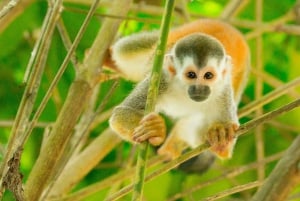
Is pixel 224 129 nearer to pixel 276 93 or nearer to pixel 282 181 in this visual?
pixel 276 93

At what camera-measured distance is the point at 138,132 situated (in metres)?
2.07

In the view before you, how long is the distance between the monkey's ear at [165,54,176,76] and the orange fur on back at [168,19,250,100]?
343 mm

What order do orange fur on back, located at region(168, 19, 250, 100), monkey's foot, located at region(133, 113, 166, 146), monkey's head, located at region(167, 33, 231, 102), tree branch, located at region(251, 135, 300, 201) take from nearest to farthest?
tree branch, located at region(251, 135, 300, 201), monkey's foot, located at region(133, 113, 166, 146), monkey's head, located at region(167, 33, 231, 102), orange fur on back, located at region(168, 19, 250, 100)

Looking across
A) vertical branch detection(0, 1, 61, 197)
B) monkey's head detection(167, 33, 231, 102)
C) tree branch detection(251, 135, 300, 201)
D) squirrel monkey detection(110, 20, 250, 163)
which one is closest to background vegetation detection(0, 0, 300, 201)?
vertical branch detection(0, 1, 61, 197)

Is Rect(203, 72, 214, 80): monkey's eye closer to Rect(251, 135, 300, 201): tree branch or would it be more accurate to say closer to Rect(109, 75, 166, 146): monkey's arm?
Rect(109, 75, 166, 146): monkey's arm

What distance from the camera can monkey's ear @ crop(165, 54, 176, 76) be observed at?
2500 millimetres

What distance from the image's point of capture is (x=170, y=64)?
2520 millimetres

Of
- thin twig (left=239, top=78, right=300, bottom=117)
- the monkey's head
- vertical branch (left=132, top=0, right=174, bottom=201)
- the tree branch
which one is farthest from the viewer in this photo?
the monkey's head

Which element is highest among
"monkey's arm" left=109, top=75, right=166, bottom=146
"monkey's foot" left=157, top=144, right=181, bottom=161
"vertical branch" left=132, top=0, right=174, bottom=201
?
"monkey's foot" left=157, top=144, right=181, bottom=161

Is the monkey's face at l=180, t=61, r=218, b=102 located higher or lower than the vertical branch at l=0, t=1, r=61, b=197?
higher

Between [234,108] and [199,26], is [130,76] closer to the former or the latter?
[199,26]

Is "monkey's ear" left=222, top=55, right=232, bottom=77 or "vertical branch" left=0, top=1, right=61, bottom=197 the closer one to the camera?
"vertical branch" left=0, top=1, right=61, bottom=197

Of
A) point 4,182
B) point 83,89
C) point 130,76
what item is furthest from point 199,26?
point 4,182

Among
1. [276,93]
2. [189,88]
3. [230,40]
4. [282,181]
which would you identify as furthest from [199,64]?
[282,181]
